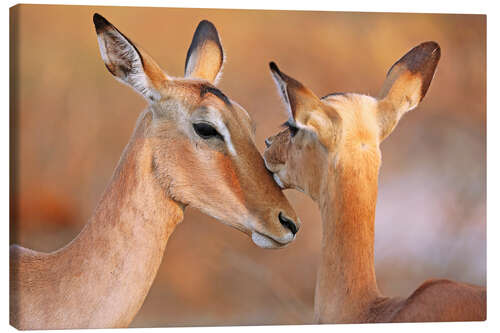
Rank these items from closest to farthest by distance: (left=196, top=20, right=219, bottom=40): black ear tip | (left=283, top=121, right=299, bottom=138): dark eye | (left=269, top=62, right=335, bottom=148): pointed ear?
(left=269, top=62, right=335, bottom=148): pointed ear < (left=283, top=121, right=299, bottom=138): dark eye < (left=196, top=20, right=219, bottom=40): black ear tip

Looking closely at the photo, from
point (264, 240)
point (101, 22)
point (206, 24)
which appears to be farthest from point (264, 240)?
point (206, 24)

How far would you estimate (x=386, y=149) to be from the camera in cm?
623

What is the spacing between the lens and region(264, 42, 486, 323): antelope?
4.80 metres

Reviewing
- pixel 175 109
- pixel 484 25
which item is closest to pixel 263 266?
pixel 175 109

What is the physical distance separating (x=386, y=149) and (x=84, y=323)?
287cm

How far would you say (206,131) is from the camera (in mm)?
4988

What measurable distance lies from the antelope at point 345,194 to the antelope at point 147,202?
0.88 feet

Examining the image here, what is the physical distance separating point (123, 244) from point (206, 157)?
0.78 m

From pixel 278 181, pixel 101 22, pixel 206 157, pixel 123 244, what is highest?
pixel 101 22

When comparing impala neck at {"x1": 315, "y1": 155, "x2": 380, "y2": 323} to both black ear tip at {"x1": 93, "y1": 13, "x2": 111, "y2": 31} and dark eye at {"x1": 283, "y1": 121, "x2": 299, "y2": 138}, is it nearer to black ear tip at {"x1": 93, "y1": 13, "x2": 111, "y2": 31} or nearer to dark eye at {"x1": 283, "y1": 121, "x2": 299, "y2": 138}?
dark eye at {"x1": 283, "y1": 121, "x2": 299, "y2": 138}

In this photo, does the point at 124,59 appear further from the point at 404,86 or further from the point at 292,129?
the point at 404,86

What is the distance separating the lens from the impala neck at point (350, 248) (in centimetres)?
480

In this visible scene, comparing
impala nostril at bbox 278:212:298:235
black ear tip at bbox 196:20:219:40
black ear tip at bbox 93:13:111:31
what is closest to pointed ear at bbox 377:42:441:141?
impala nostril at bbox 278:212:298:235

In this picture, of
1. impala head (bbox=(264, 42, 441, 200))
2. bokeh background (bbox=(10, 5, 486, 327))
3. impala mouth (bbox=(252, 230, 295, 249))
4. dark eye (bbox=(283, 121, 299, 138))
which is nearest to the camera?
impala head (bbox=(264, 42, 441, 200))
